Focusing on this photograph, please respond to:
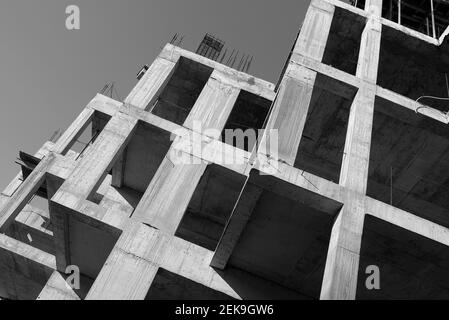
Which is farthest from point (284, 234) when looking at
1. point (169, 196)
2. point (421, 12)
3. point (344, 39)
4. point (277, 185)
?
point (421, 12)

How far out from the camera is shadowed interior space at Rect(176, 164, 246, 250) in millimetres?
11648

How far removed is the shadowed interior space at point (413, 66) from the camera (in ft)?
38.9

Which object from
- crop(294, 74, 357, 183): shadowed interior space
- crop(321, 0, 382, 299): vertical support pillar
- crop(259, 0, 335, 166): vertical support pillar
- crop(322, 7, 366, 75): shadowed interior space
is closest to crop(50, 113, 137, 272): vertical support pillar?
crop(259, 0, 335, 166): vertical support pillar

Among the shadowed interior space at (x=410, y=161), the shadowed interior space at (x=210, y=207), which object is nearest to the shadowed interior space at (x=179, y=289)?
the shadowed interior space at (x=210, y=207)

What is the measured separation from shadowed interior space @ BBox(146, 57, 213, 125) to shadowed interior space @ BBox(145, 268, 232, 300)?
5735 mm

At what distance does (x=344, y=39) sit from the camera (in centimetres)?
1257

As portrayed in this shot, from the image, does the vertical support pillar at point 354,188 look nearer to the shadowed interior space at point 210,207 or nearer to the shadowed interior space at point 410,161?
the shadowed interior space at point 410,161

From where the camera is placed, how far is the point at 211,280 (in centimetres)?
870

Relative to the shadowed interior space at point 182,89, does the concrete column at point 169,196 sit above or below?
below

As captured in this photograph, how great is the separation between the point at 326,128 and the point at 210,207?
14.8 feet

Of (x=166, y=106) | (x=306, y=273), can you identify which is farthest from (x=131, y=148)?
(x=306, y=273)

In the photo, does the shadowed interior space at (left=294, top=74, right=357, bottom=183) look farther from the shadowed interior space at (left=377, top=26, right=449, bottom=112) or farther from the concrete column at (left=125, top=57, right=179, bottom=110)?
the concrete column at (left=125, top=57, right=179, bottom=110)

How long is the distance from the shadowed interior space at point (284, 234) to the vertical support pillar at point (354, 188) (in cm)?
45
